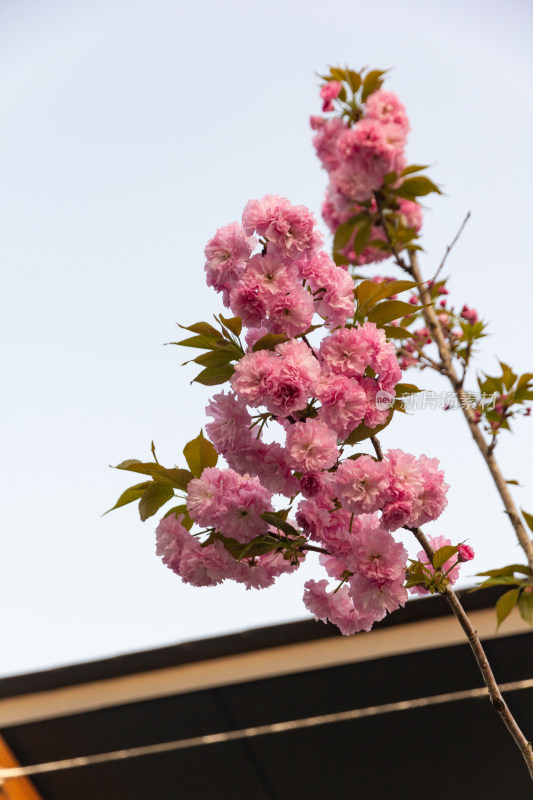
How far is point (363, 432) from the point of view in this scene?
0.94 metres

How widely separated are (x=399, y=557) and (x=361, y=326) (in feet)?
1.04

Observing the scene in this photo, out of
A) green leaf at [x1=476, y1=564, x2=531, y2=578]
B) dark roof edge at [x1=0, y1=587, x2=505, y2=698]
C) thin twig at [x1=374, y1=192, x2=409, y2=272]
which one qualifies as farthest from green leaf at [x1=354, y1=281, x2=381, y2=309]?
dark roof edge at [x1=0, y1=587, x2=505, y2=698]

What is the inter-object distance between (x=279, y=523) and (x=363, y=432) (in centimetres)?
17

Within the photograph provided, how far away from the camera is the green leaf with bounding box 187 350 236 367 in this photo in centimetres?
96

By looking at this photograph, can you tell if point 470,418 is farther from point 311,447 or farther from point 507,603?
point 311,447

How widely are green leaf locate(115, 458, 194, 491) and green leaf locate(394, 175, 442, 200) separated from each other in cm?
104

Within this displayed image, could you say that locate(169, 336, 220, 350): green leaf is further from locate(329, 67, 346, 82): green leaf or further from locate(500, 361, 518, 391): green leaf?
locate(329, 67, 346, 82): green leaf

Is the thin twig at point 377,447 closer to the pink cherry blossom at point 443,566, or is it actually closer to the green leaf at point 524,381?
the pink cherry blossom at point 443,566

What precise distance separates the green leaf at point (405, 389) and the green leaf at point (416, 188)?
0.88 metres

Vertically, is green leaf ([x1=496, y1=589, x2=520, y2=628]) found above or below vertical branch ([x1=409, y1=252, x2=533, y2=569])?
below

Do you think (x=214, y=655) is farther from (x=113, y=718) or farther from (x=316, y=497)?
(x=316, y=497)

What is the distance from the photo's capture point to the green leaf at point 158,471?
39.4 inches

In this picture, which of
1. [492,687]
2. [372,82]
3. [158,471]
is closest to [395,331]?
[158,471]

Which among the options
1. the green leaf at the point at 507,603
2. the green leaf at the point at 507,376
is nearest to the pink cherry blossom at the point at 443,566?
the green leaf at the point at 507,603
